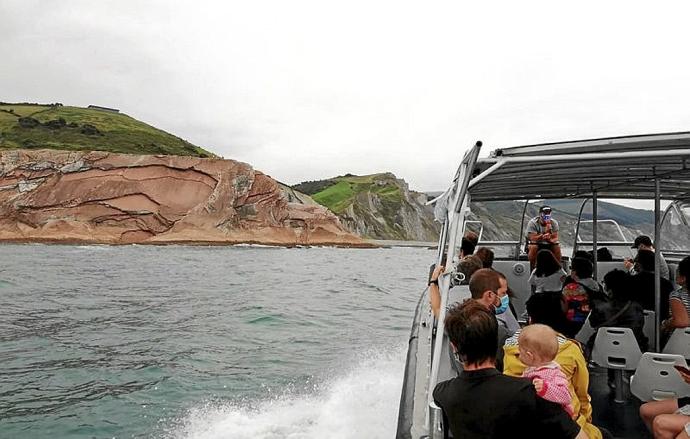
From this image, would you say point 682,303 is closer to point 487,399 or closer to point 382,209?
point 487,399

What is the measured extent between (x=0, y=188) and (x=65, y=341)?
5328 centimetres

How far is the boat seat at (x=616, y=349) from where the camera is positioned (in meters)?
4.29

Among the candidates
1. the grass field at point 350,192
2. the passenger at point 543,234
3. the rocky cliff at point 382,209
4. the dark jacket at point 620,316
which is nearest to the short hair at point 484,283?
the dark jacket at point 620,316

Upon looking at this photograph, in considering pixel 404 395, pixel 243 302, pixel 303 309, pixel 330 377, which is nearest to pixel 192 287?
pixel 243 302

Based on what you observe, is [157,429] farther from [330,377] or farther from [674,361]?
[674,361]

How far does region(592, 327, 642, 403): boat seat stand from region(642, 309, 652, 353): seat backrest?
0.85 meters

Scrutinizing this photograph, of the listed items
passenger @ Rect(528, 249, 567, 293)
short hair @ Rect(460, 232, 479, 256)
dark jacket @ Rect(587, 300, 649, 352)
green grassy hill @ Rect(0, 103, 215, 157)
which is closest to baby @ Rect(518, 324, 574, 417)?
dark jacket @ Rect(587, 300, 649, 352)

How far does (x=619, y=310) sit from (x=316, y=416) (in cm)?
385

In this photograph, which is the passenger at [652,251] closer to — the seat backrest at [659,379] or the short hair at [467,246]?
the short hair at [467,246]

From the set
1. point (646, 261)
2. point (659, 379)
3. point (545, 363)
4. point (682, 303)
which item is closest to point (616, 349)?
point (659, 379)

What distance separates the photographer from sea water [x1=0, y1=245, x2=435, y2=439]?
6652 millimetres

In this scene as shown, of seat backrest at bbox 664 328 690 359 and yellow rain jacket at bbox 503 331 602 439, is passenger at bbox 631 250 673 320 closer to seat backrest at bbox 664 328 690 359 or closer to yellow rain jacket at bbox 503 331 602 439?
seat backrest at bbox 664 328 690 359

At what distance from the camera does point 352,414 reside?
22.8ft

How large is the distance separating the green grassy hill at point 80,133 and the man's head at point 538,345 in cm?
7455
